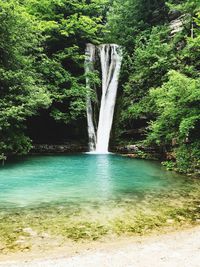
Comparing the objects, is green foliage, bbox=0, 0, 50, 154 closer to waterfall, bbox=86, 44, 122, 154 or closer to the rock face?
the rock face

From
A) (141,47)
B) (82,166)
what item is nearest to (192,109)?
(82,166)

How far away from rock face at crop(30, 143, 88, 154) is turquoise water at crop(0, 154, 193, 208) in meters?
3.46

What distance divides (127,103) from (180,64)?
3899mm

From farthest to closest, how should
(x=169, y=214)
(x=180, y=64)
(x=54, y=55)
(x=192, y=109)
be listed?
(x=54, y=55)
(x=180, y=64)
(x=192, y=109)
(x=169, y=214)

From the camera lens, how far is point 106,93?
19.0 m

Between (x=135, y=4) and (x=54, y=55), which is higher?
(x=135, y=4)

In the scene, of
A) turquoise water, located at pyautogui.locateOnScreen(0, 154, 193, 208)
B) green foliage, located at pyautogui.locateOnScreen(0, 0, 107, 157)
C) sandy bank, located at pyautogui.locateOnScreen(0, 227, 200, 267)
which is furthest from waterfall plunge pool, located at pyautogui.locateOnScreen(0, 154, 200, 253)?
green foliage, located at pyautogui.locateOnScreen(0, 0, 107, 157)

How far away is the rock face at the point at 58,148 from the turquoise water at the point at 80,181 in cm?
346

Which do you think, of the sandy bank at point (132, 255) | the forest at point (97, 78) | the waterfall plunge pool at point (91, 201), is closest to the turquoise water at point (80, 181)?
the waterfall plunge pool at point (91, 201)

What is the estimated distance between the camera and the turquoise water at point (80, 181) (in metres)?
7.23

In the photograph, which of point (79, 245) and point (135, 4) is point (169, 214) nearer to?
point (79, 245)

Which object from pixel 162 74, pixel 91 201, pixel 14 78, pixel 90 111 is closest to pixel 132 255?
pixel 91 201

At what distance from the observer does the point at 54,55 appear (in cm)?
1764

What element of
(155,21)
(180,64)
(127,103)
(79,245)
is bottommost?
(79,245)
